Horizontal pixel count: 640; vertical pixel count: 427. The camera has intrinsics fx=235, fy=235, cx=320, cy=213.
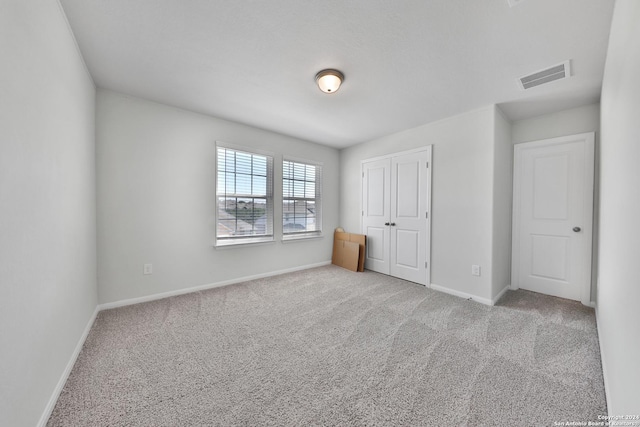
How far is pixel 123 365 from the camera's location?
5.60 feet

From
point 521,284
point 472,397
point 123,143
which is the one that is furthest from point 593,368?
point 123,143

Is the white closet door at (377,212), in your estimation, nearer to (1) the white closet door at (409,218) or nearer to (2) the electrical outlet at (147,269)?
(1) the white closet door at (409,218)

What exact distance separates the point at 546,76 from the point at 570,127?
1204 mm

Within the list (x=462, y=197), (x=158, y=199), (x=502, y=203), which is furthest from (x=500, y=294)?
(x=158, y=199)

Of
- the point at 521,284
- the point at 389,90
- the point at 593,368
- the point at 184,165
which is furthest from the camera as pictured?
the point at 521,284

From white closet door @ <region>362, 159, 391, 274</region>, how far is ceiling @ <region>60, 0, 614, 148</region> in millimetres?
1320

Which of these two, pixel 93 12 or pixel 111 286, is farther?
pixel 111 286

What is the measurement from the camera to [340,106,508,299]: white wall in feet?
9.52

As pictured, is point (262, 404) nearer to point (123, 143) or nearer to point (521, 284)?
point (123, 143)

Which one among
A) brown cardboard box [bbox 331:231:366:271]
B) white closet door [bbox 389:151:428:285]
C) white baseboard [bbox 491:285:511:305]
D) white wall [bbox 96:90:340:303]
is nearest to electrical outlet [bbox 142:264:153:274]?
white wall [bbox 96:90:340:303]

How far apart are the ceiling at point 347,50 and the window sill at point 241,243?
1844mm

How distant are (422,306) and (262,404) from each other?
2.09m

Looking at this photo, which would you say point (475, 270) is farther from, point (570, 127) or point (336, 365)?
point (336, 365)

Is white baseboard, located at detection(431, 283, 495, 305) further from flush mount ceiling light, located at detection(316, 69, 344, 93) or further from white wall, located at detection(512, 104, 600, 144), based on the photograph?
flush mount ceiling light, located at detection(316, 69, 344, 93)
